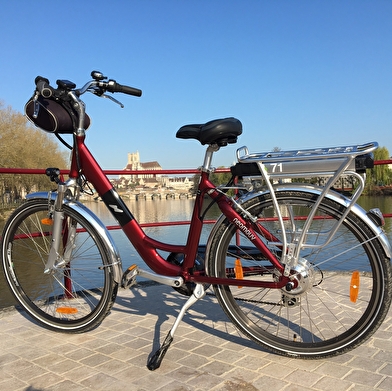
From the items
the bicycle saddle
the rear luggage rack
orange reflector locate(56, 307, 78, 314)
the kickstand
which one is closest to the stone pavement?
the kickstand

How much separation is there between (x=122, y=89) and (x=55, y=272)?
1288 mm

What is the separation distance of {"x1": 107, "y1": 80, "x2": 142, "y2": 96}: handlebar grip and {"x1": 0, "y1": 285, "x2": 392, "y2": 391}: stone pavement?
5.01ft

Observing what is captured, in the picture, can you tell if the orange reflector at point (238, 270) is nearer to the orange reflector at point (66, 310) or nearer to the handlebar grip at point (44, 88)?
the orange reflector at point (66, 310)

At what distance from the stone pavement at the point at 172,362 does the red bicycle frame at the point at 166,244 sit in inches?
16.4

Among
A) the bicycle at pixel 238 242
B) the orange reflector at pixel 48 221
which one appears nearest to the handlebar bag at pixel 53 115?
the bicycle at pixel 238 242

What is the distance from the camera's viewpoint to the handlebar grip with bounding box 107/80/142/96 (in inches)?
96.9

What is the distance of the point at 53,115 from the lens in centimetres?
241

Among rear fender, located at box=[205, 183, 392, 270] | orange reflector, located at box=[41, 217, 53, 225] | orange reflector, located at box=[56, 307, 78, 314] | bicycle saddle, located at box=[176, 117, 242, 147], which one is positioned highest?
bicycle saddle, located at box=[176, 117, 242, 147]

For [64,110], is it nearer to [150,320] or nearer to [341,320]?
[150,320]

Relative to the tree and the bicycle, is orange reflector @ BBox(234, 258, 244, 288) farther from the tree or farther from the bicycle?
the tree

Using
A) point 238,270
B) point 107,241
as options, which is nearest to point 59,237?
point 107,241

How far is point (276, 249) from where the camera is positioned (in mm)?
2154

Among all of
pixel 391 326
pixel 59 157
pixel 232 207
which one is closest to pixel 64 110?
pixel 232 207

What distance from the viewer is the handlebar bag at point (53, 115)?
243 centimetres
